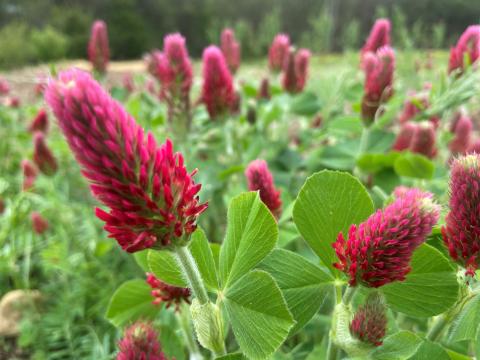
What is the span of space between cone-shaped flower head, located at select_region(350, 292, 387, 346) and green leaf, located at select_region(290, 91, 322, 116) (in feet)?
6.21

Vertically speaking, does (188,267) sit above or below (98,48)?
below

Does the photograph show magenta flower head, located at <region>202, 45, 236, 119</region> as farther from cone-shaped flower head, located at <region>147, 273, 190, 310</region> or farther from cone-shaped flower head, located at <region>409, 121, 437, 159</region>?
cone-shaped flower head, located at <region>147, 273, 190, 310</region>

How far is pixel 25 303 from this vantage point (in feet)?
7.46

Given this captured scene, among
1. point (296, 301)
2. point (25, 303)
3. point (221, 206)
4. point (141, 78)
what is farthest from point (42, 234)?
point (296, 301)

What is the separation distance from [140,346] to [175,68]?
1.30 meters

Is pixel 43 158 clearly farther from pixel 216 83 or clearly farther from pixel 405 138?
pixel 405 138

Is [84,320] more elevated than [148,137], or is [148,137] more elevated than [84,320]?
[148,137]

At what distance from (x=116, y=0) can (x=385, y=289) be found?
27596 millimetres

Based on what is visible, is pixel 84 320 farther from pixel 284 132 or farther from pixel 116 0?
pixel 116 0

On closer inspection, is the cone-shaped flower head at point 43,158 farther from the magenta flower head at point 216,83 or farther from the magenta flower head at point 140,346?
the magenta flower head at point 140,346

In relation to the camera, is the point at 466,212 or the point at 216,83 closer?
the point at 466,212

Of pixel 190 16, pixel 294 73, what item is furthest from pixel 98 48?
pixel 190 16

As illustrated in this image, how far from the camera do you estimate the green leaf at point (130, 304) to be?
1.19 metres

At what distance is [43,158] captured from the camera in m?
2.49
